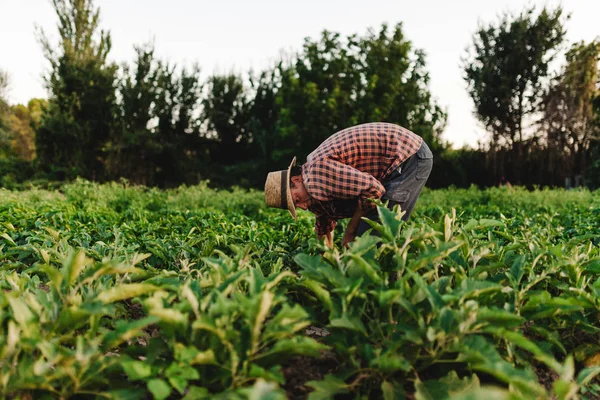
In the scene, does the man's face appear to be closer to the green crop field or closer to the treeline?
the green crop field

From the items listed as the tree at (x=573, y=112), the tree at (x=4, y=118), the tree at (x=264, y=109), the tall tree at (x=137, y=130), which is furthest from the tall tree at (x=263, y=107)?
the tree at (x=4, y=118)

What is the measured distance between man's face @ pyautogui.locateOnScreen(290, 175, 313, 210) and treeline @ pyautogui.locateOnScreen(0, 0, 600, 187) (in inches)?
680

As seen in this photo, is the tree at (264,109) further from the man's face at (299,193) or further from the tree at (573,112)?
the man's face at (299,193)

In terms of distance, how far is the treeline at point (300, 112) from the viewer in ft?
73.2

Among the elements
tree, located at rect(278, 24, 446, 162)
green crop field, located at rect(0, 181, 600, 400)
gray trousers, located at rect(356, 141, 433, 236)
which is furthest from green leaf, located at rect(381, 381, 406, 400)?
tree, located at rect(278, 24, 446, 162)

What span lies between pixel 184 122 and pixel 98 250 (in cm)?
2402

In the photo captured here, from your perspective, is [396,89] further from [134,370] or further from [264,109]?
[134,370]

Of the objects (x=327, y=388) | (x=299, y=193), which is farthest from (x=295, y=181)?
(x=327, y=388)

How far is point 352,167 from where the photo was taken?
11.4 ft

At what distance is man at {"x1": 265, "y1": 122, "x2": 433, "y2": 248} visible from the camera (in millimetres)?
3404

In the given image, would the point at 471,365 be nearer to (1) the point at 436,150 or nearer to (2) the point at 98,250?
(2) the point at 98,250

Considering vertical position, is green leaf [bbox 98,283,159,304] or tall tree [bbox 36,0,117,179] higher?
tall tree [bbox 36,0,117,179]

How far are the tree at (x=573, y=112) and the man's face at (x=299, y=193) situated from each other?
892 inches

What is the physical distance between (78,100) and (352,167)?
78.8 ft
